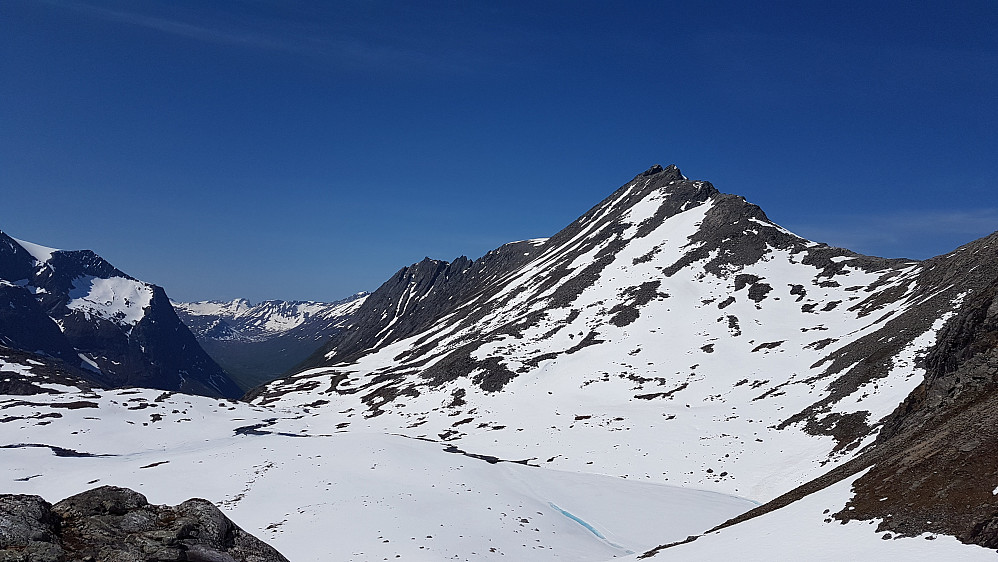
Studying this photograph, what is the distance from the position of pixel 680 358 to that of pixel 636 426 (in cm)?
2474

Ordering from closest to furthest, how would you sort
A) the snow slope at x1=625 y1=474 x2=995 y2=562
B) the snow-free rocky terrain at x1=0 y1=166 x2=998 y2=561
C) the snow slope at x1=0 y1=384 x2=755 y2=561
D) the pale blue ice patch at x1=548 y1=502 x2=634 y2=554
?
the snow slope at x1=625 y1=474 x2=995 y2=562 → the snow-free rocky terrain at x1=0 y1=166 x2=998 y2=561 → the snow slope at x1=0 y1=384 x2=755 y2=561 → the pale blue ice patch at x1=548 y1=502 x2=634 y2=554

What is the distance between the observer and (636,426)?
6238cm

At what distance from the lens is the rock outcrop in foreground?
28.4ft

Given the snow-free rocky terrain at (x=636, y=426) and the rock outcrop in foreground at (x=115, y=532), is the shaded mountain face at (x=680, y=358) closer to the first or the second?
Answer: the snow-free rocky terrain at (x=636, y=426)

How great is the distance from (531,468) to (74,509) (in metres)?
45.9

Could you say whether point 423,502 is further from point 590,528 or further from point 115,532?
point 115,532

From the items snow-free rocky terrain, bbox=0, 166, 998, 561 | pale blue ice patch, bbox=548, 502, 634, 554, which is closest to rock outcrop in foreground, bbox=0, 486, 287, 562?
snow-free rocky terrain, bbox=0, 166, 998, 561

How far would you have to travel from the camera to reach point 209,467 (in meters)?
45.8

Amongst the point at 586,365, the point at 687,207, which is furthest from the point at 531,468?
the point at 687,207

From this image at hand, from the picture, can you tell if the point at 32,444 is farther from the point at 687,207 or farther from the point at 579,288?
the point at 687,207

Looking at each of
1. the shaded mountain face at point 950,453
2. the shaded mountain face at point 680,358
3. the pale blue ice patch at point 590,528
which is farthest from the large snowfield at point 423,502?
the shaded mountain face at point 680,358

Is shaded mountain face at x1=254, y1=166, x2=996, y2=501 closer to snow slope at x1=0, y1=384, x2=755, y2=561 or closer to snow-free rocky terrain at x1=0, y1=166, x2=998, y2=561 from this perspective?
snow-free rocky terrain at x1=0, y1=166, x2=998, y2=561

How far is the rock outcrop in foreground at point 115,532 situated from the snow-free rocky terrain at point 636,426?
17.2 m

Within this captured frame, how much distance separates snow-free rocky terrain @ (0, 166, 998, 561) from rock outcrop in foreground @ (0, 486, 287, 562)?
56.5 feet
